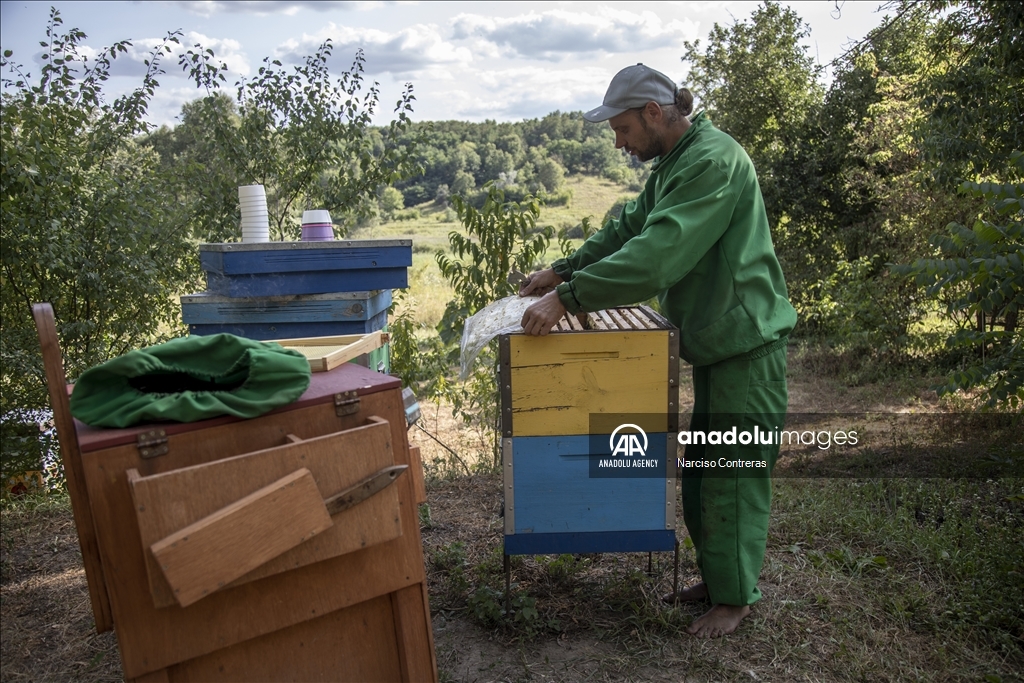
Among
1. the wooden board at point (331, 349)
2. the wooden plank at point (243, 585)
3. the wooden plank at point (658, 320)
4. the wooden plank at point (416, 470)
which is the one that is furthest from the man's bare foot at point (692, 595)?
the wooden board at point (331, 349)

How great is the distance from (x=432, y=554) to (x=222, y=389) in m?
1.89

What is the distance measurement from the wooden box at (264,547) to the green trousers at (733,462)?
3.74 feet

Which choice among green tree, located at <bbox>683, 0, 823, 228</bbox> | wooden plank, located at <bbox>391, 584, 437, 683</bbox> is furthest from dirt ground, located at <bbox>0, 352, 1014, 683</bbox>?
green tree, located at <bbox>683, 0, 823, 228</bbox>

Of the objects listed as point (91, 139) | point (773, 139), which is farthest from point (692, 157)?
point (773, 139)

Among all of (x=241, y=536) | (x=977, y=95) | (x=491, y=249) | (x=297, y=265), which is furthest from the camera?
(x=977, y=95)

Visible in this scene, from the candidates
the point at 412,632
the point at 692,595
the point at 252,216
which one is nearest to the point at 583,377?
the point at 412,632

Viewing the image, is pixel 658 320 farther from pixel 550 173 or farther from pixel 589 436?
pixel 550 173

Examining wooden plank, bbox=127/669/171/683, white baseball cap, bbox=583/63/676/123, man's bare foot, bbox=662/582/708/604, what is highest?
white baseball cap, bbox=583/63/676/123

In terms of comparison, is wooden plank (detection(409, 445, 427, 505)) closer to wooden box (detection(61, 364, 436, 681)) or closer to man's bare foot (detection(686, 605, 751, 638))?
wooden box (detection(61, 364, 436, 681))

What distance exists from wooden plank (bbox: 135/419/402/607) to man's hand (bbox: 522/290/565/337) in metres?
0.68

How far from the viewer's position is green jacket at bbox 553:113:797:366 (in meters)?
2.44

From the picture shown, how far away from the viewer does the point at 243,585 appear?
5.86 ft

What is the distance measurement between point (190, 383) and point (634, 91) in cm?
167

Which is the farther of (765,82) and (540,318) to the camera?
(765,82)
